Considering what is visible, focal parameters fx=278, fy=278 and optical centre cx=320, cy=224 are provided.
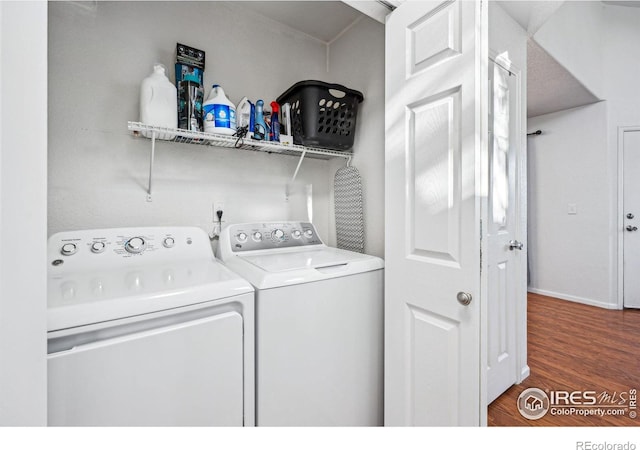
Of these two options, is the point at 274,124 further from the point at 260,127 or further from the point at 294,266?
the point at 294,266

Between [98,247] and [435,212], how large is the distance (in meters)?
1.46

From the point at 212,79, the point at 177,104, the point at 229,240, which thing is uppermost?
the point at 212,79

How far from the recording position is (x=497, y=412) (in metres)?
1.68

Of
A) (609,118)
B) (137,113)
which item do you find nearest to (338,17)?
(137,113)

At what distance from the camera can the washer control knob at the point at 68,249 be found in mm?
1173

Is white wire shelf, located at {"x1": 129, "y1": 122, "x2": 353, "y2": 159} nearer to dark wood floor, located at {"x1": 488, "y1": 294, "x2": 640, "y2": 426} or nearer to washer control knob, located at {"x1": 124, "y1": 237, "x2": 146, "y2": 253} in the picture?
washer control knob, located at {"x1": 124, "y1": 237, "x2": 146, "y2": 253}

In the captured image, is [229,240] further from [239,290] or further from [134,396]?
[134,396]

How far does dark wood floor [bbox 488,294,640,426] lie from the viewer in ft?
5.35

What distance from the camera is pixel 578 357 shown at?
2205 millimetres

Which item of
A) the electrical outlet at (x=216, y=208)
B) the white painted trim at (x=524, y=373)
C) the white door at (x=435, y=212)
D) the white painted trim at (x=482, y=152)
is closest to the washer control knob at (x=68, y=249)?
the electrical outlet at (x=216, y=208)

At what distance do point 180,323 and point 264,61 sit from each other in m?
1.74
